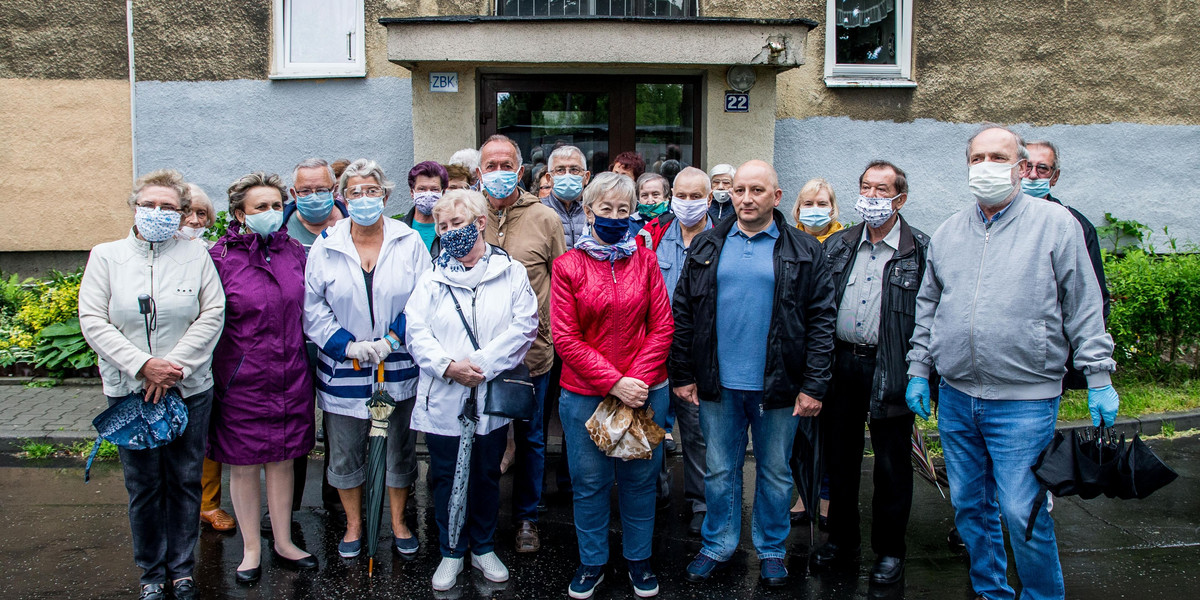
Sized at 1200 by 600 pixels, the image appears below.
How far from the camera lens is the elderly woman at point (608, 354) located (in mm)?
3793

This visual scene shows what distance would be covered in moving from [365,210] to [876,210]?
102 inches

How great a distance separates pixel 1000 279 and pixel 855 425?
1170mm

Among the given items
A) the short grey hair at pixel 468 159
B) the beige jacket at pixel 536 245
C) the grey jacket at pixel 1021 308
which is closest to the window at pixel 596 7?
the short grey hair at pixel 468 159

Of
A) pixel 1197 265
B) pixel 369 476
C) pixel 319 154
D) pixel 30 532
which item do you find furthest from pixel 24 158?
pixel 1197 265

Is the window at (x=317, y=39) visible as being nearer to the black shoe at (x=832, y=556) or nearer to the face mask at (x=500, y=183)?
the face mask at (x=500, y=183)

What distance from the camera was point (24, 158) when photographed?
9.24 meters

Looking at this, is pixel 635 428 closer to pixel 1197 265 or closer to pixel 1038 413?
pixel 1038 413

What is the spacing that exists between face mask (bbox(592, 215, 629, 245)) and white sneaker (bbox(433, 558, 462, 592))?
5.82 ft

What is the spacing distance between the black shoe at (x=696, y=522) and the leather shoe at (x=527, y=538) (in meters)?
0.88

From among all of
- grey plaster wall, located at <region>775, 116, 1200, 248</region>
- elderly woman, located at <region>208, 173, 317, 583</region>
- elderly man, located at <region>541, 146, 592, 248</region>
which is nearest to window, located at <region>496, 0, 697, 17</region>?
grey plaster wall, located at <region>775, 116, 1200, 248</region>

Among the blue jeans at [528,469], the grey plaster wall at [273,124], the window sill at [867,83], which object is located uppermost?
the window sill at [867,83]

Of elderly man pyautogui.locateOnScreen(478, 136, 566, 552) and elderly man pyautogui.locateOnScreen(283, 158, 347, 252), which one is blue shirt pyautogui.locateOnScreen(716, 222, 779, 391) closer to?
elderly man pyautogui.locateOnScreen(478, 136, 566, 552)

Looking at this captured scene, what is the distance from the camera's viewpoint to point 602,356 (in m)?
Answer: 3.82

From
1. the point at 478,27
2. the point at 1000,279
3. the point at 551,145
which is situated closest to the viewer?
the point at 1000,279
